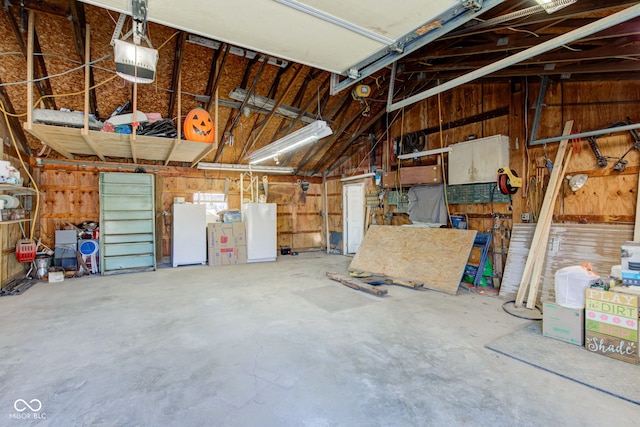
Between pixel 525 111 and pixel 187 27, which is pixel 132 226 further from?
pixel 525 111

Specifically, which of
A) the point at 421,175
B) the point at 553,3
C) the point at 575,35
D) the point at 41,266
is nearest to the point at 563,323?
the point at 575,35

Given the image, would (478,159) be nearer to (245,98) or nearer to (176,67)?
(245,98)

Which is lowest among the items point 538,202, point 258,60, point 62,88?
point 538,202

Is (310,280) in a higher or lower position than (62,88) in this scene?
lower

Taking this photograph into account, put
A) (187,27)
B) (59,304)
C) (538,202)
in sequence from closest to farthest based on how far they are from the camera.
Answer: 1. (187,27)
2. (59,304)
3. (538,202)

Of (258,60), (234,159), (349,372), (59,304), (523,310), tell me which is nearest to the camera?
(349,372)

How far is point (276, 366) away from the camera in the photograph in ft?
8.54

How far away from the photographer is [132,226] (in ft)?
22.0

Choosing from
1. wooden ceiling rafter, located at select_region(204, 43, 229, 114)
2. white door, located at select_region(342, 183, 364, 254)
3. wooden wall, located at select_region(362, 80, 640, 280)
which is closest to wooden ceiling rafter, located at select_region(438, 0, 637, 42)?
wooden wall, located at select_region(362, 80, 640, 280)

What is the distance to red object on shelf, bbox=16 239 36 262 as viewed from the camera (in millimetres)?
5430

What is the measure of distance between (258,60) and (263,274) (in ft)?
13.6

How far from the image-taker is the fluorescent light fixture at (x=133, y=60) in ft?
10.5

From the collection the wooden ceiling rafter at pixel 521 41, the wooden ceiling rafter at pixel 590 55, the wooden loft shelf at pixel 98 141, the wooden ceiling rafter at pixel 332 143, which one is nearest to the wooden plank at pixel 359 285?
the wooden loft shelf at pixel 98 141

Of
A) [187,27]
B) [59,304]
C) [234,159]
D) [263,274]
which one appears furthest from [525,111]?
[59,304]
